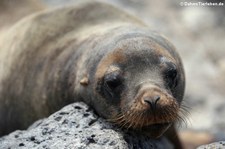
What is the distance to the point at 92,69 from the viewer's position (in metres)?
5.84

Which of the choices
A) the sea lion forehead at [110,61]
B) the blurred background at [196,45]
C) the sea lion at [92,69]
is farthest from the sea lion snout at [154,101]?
the blurred background at [196,45]

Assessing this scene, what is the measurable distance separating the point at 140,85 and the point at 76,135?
0.72m

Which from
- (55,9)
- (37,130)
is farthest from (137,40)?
(55,9)

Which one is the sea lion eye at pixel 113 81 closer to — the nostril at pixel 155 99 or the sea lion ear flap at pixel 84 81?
the sea lion ear flap at pixel 84 81

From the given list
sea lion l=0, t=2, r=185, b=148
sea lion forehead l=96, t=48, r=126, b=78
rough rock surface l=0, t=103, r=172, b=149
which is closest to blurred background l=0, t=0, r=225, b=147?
sea lion l=0, t=2, r=185, b=148

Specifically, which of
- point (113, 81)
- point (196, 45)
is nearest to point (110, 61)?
point (113, 81)

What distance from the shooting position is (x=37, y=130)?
16.7ft

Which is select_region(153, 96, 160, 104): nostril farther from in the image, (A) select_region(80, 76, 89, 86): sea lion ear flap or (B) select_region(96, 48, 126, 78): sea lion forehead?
(A) select_region(80, 76, 89, 86): sea lion ear flap

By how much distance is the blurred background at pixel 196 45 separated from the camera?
9883mm

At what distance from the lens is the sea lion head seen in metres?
4.97

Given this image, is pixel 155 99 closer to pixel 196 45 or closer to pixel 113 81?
pixel 113 81

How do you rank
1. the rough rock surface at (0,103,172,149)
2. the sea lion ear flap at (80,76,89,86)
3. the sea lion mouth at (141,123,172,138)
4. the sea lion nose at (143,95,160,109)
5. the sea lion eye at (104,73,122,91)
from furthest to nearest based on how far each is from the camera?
1. the sea lion ear flap at (80,76,89,86)
2. the sea lion eye at (104,73,122,91)
3. the sea lion mouth at (141,123,172,138)
4. the sea lion nose at (143,95,160,109)
5. the rough rock surface at (0,103,172,149)

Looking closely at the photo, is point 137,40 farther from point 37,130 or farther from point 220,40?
point 220,40

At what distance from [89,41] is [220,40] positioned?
21.3 ft
